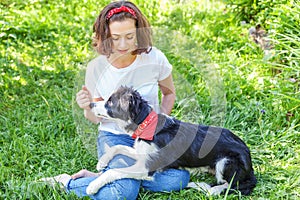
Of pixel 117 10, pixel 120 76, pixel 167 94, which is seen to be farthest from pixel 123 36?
pixel 167 94

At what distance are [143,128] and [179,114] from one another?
1.02 meters

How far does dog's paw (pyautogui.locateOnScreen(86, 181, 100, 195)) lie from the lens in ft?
10.7

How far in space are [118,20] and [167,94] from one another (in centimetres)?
78

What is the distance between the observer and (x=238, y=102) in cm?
457

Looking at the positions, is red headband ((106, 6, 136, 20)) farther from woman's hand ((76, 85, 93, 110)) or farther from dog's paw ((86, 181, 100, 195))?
dog's paw ((86, 181, 100, 195))

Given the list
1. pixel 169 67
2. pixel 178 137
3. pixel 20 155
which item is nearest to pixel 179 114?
pixel 169 67

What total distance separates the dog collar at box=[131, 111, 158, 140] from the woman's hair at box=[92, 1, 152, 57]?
564 millimetres

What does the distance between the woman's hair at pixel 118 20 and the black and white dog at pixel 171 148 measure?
453 mm

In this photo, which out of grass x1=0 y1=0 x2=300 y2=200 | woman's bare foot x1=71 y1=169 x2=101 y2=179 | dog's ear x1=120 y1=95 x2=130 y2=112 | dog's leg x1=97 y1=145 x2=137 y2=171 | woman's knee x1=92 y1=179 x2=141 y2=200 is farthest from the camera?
grass x1=0 y1=0 x2=300 y2=200

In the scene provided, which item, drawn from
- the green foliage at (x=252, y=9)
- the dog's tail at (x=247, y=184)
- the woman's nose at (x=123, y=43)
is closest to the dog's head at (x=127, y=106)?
the woman's nose at (x=123, y=43)

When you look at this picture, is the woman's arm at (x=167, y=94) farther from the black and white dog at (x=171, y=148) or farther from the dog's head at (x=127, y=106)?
the dog's head at (x=127, y=106)

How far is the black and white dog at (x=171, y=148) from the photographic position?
3176mm

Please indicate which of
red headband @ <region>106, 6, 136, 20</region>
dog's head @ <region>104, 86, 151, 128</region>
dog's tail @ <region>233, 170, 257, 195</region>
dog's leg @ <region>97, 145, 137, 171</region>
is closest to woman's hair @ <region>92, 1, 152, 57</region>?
red headband @ <region>106, 6, 136, 20</region>

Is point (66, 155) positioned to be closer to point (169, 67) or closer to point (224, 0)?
point (169, 67)
